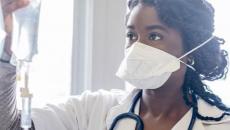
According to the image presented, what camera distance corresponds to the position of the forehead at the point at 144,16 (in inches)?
40.3

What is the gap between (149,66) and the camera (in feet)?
3.33

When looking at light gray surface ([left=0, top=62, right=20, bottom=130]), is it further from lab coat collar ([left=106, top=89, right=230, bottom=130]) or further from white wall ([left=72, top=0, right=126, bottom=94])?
white wall ([left=72, top=0, right=126, bottom=94])

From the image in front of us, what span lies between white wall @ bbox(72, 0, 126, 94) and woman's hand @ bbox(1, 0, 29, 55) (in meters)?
0.67

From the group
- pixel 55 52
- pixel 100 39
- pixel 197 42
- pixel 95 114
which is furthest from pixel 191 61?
pixel 55 52

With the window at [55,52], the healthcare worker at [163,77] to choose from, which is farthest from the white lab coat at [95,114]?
the window at [55,52]

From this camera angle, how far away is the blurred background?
1.48 metres

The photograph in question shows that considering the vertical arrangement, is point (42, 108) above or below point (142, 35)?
below

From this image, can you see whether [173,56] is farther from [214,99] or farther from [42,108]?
[42,108]

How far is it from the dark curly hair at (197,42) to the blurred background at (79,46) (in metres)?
0.36

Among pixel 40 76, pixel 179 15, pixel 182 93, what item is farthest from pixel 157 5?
pixel 40 76

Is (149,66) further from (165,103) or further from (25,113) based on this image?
(25,113)

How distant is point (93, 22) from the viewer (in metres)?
1.47

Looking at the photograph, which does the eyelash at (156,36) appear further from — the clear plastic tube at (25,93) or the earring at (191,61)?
the clear plastic tube at (25,93)

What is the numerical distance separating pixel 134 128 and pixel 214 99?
0.81ft
